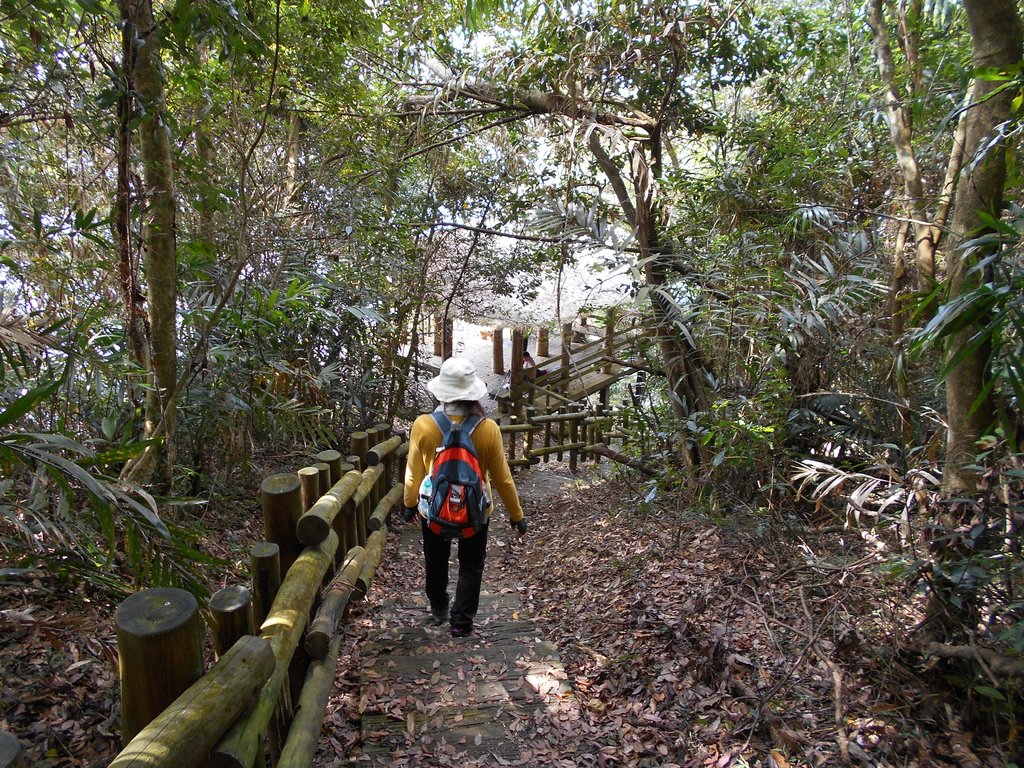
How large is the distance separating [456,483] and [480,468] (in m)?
0.19

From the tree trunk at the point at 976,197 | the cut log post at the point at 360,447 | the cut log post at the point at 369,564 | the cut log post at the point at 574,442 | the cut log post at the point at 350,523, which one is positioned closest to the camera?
the tree trunk at the point at 976,197

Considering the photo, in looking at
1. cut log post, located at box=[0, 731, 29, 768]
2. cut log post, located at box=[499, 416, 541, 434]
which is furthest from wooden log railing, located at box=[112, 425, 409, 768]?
cut log post, located at box=[499, 416, 541, 434]

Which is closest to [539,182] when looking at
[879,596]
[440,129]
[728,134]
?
[440,129]

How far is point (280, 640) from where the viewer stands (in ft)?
7.84

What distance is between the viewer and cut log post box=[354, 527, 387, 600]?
382 cm

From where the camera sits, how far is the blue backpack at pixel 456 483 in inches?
135

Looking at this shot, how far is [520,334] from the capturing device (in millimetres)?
12141

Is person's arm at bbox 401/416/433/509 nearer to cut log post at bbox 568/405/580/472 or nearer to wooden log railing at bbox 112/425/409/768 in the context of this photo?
wooden log railing at bbox 112/425/409/768

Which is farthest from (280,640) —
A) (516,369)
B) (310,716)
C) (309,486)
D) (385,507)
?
(516,369)

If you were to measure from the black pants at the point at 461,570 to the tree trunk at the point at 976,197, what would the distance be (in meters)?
2.41

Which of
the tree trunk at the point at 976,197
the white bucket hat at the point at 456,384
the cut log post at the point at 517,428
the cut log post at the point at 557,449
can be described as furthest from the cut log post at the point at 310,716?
the cut log post at the point at 557,449

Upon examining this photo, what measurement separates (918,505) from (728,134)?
12.6ft

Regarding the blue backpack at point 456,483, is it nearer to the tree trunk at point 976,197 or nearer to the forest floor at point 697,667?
the forest floor at point 697,667

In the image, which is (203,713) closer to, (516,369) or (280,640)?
(280,640)
